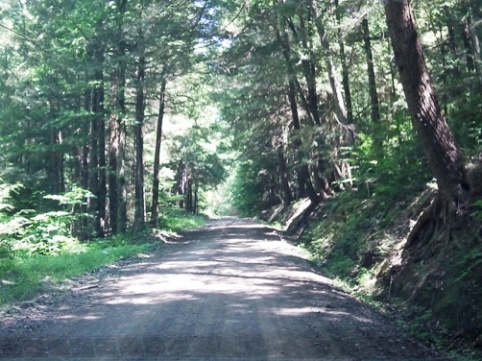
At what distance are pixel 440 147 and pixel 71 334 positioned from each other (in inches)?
316

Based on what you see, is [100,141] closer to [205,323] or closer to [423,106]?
[423,106]

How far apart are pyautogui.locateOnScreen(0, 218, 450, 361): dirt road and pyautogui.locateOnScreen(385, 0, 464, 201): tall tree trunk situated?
3.36 m

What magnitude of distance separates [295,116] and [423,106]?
60.4ft

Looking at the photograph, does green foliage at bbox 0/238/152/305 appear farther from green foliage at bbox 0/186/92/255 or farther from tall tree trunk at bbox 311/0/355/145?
tall tree trunk at bbox 311/0/355/145

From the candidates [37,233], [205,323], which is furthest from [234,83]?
[205,323]

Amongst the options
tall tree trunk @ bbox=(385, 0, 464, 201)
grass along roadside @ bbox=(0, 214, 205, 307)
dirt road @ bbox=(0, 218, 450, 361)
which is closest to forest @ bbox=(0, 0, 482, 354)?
tall tree trunk @ bbox=(385, 0, 464, 201)

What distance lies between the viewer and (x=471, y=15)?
17266mm

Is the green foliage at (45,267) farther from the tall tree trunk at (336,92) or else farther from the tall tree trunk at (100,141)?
the tall tree trunk at (336,92)

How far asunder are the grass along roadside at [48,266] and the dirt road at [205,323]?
0.69 meters

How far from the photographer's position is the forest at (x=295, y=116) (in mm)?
11445

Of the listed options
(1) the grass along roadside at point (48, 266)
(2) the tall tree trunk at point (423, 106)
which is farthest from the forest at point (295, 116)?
(1) the grass along roadside at point (48, 266)

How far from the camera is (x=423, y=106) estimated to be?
11.4 metres

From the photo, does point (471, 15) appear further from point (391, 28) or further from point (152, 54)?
point (152, 54)

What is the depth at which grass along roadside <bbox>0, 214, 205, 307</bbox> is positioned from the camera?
39.7 feet
